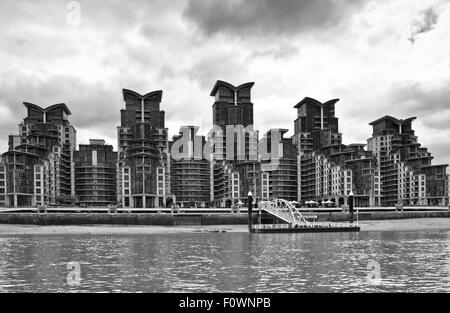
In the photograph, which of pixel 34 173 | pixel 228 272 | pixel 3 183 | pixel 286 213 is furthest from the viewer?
pixel 34 173

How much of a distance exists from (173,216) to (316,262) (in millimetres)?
104745

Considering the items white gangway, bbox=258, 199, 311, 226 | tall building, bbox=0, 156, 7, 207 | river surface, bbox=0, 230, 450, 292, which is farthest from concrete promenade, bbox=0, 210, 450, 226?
river surface, bbox=0, 230, 450, 292

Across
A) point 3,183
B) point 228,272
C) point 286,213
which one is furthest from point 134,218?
point 228,272

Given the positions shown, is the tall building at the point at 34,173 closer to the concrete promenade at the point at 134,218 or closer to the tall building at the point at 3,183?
the tall building at the point at 3,183

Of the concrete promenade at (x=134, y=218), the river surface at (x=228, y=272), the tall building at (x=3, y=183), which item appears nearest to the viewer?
the river surface at (x=228, y=272)

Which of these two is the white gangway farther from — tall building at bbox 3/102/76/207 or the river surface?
tall building at bbox 3/102/76/207

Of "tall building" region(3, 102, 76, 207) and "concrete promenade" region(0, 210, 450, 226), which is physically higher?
"tall building" region(3, 102, 76, 207)

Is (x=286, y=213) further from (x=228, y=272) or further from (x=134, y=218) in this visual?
(x=228, y=272)

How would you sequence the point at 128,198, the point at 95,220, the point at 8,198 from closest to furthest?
the point at 95,220
the point at 8,198
the point at 128,198

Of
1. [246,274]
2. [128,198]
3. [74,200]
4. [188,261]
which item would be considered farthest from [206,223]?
[246,274]

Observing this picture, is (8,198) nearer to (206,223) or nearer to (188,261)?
(206,223)

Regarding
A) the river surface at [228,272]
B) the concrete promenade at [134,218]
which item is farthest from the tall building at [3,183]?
the river surface at [228,272]
